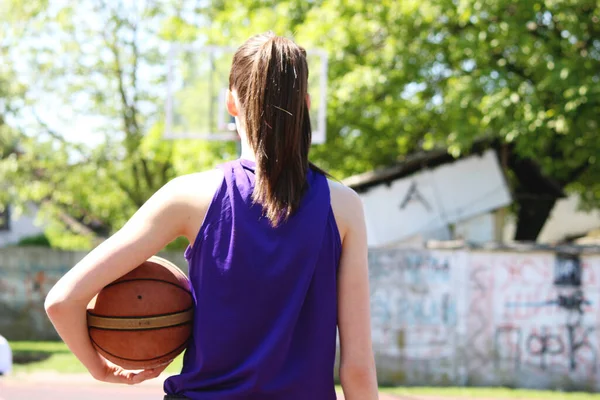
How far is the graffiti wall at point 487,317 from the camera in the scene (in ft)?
39.2

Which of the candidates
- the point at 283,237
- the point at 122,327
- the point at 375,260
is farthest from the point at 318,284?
the point at 375,260

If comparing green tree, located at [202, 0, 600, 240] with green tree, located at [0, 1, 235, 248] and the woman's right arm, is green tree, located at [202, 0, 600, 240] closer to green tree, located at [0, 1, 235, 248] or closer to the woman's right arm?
green tree, located at [0, 1, 235, 248]

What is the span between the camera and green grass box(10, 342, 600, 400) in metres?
11.4

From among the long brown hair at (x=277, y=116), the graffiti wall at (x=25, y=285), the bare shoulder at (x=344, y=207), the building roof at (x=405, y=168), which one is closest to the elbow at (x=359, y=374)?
the bare shoulder at (x=344, y=207)

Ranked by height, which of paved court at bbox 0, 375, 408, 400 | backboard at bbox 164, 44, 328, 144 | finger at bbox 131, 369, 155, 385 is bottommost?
paved court at bbox 0, 375, 408, 400

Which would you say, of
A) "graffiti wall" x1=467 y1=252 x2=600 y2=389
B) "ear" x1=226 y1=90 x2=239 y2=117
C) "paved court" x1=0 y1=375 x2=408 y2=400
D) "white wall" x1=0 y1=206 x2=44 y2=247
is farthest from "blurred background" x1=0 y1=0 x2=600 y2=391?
"white wall" x1=0 y1=206 x2=44 y2=247

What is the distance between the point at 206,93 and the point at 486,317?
5.98 meters

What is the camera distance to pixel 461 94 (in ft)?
45.6

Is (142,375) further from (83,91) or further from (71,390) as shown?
(83,91)

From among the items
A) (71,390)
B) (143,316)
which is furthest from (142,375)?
(71,390)

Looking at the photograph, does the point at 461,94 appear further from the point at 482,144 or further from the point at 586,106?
the point at 482,144

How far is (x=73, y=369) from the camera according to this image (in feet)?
43.0

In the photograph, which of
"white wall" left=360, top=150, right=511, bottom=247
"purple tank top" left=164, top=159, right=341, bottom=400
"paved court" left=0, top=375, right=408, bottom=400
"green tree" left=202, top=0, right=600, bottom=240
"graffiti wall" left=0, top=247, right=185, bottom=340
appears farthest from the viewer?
"white wall" left=360, top=150, right=511, bottom=247

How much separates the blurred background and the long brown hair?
411 inches
